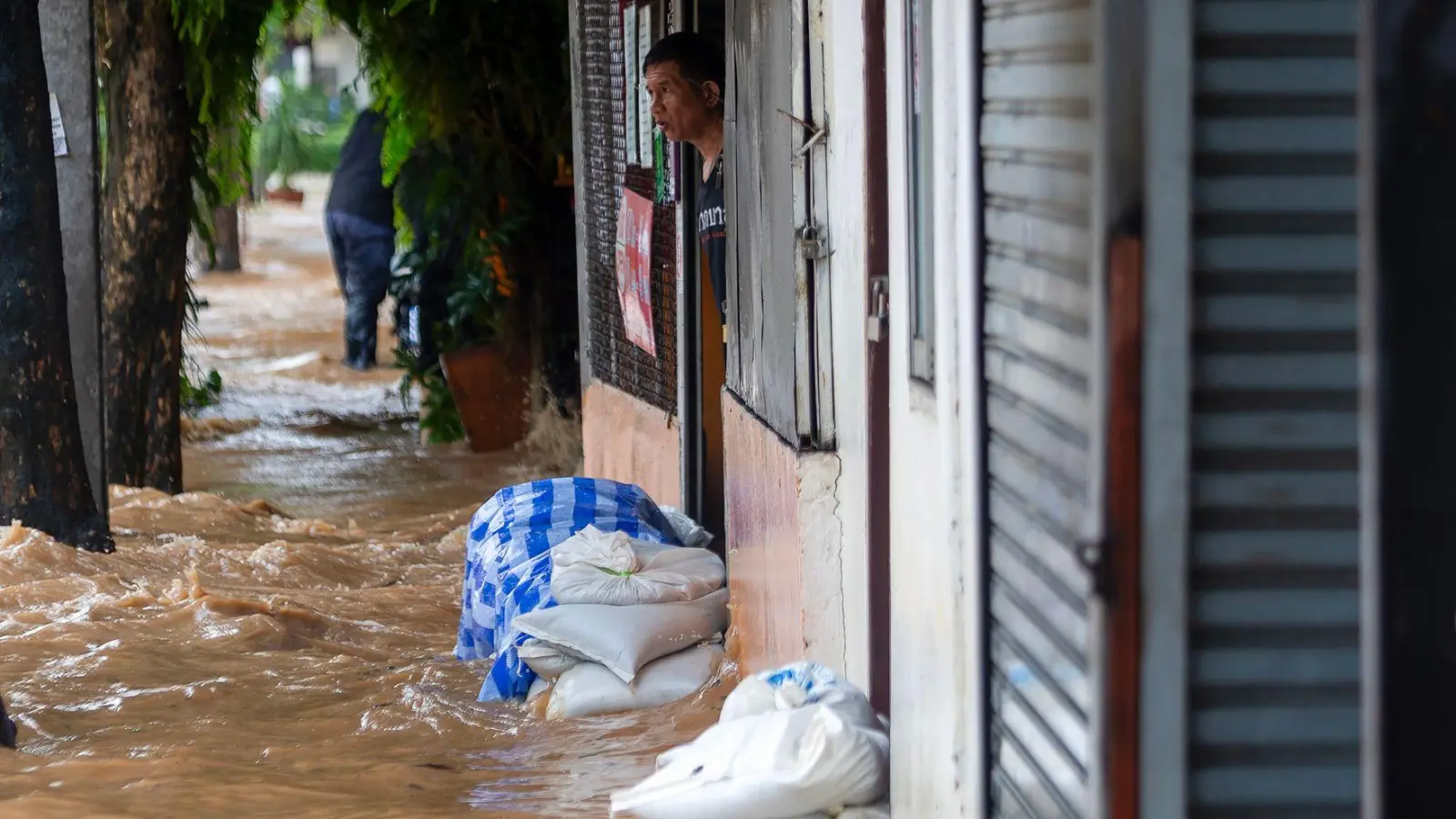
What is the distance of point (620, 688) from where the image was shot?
4.18m

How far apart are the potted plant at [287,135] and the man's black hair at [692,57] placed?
24.9m

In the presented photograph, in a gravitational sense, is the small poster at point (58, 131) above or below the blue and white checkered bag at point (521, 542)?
above

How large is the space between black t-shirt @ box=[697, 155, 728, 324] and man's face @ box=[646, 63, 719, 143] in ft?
0.48

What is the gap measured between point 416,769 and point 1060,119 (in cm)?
241

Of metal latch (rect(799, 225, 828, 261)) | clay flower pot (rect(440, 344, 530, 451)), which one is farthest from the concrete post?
metal latch (rect(799, 225, 828, 261))

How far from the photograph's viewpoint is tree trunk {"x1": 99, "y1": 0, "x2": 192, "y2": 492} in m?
7.78

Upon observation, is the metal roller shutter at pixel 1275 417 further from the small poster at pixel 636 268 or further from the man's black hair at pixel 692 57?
the small poster at pixel 636 268

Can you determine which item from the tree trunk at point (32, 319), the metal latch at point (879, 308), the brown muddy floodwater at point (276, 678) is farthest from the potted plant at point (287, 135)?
the metal latch at point (879, 308)

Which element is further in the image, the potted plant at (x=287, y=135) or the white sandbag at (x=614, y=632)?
the potted plant at (x=287, y=135)

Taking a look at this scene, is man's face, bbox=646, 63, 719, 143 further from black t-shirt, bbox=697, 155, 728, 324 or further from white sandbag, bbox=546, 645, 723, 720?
white sandbag, bbox=546, 645, 723, 720

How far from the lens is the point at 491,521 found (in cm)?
509

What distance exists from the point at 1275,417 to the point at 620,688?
9.11ft

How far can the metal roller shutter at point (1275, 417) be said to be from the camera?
1.58 metres

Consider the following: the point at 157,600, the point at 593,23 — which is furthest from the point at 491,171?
the point at 157,600
